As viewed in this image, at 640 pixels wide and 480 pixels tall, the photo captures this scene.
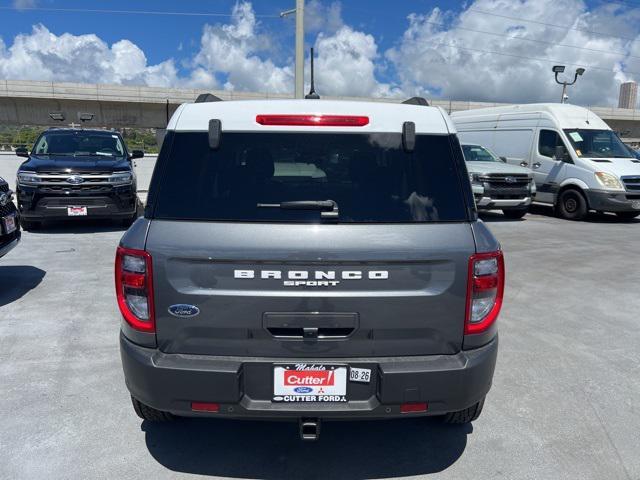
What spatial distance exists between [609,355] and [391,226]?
9.92 feet

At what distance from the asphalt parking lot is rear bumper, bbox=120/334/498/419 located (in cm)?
55

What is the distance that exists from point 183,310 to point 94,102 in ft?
94.6

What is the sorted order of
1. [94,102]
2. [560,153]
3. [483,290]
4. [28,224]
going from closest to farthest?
[483,290], [28,224], [560,153], [94,102]

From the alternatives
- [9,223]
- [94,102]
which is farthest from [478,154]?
[94,102]

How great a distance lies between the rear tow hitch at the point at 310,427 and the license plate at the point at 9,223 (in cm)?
447

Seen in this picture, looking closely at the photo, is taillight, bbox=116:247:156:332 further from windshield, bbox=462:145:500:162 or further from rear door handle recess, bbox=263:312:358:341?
windshield, bbox=462:145:500:162

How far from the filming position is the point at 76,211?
902 centimetres

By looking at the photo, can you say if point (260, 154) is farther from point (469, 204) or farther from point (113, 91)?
point (113, 91)

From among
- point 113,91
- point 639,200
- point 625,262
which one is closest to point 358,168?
point 625,262

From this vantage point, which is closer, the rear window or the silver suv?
the rear window

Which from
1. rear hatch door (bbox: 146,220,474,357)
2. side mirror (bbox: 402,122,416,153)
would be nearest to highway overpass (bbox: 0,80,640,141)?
side mirror (bbox: 402,122,416,153)

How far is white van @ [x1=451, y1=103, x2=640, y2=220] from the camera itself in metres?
11.8

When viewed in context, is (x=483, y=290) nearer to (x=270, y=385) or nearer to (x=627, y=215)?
(x=270, y=385)

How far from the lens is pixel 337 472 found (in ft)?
8.95
